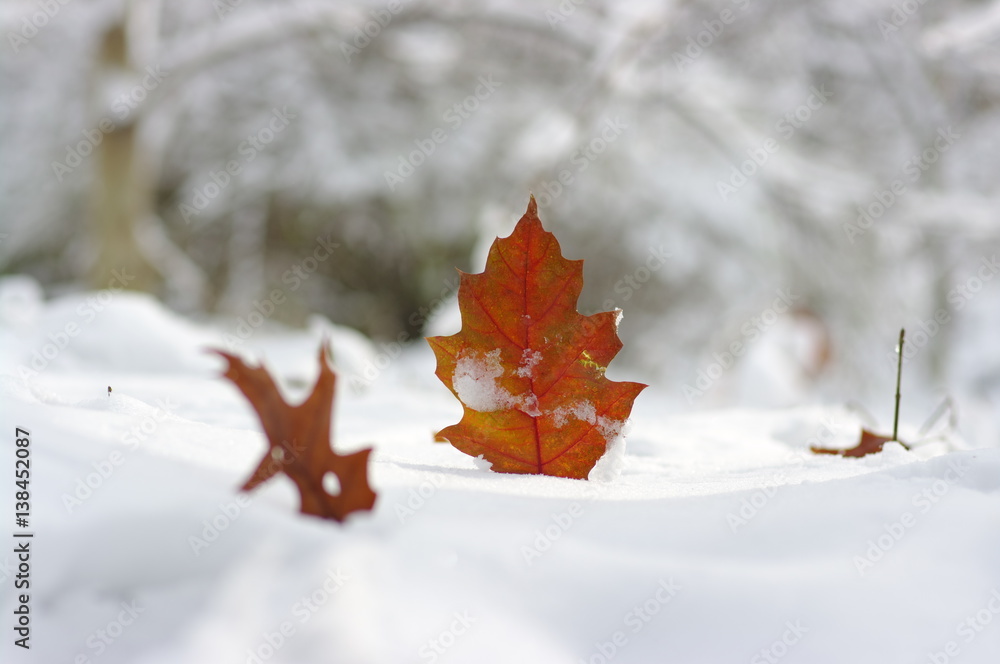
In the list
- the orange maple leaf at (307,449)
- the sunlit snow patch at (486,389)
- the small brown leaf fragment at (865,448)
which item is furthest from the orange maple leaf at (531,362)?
the small brown leaf fragment at (865,448)

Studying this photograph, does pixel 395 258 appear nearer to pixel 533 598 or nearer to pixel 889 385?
pixel 889 385

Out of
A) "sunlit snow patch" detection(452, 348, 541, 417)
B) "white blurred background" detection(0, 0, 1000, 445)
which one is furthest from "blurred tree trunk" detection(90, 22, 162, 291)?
"sunlit snow patch" detection(452, 348, 541, 417)

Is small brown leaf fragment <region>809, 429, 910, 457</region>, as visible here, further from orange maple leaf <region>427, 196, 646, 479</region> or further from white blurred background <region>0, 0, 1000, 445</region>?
white blurred background <region>0, 0, 1000, 445</region>

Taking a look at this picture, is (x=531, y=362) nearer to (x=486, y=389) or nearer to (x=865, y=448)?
(x=486, y=389)

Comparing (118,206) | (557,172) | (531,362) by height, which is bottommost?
(531,362)

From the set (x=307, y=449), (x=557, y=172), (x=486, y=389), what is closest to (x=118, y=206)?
(x=557, y=172)

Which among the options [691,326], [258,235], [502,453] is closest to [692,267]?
[691,326]
